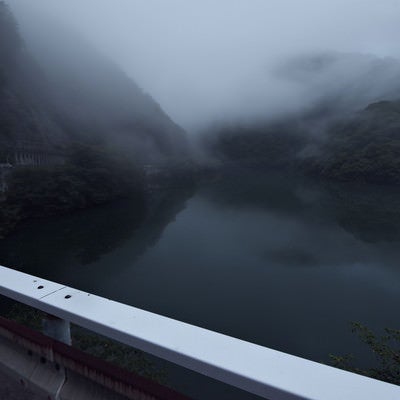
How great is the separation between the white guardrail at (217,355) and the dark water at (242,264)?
23.9 ft

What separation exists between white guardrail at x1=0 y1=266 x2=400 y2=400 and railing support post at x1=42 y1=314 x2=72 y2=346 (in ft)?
0.25

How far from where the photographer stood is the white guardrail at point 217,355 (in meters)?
0.78

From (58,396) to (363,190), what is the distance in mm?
42733

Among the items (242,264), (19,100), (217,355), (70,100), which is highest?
(70,100)

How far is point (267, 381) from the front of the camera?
794 millimetres

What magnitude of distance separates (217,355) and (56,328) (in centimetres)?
66

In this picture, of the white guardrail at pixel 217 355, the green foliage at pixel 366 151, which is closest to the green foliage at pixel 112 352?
the white guardrail at pixel 217 355

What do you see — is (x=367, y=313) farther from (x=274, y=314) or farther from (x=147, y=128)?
(x=147, y=128)

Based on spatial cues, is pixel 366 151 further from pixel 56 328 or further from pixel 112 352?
pixel 56 328

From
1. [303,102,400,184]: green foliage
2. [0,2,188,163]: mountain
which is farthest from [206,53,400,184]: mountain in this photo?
[0,2,188,163]: mountain

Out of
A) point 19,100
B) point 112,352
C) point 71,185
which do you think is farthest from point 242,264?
point 19,100

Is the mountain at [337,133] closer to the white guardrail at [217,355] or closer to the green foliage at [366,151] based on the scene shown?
the green foliage at [366,151]

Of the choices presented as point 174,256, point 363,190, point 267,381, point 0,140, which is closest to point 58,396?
point 267,381

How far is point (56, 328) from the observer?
3.87ft
